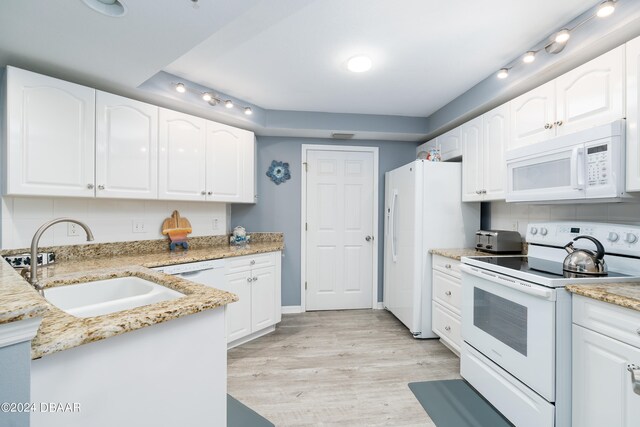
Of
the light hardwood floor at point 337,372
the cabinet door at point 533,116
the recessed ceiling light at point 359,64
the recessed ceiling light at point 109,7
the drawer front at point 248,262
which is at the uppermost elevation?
the recessed ceiling light at point 359,64

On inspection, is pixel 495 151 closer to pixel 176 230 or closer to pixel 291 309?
pixel 291 309

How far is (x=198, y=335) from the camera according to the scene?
1028 millimetres

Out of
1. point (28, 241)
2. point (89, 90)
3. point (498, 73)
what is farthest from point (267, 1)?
point (28, 241)

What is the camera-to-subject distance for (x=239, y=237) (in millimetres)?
3146

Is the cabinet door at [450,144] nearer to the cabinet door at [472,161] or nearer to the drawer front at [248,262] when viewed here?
the cabinet door at [472,161]

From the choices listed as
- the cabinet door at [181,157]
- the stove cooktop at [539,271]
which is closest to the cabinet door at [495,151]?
the stove cooktop at [539,271]

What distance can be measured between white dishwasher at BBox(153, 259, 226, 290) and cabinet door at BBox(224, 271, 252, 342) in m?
0.11

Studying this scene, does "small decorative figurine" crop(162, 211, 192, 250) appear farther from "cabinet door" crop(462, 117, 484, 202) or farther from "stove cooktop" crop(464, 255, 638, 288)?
"cabinet door" crop(462, 117, 484, 202)

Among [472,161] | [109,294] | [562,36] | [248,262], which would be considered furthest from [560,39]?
[109,294]

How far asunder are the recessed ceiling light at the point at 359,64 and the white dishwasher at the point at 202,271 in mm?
1863

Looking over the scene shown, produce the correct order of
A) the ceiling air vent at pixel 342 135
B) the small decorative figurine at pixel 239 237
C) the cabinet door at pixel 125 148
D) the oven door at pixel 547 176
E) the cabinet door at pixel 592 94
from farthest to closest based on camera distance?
the ceiling air vent at pixel 342 135 → the small decorative figurine at pixel 239 237 → the cabinet door at pixel 125 148 → the oven door at pixel 547 176 → the cabinet door at pixel 592 94

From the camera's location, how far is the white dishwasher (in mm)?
2088

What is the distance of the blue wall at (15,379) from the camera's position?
57cm

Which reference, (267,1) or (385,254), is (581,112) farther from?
(385,254)
